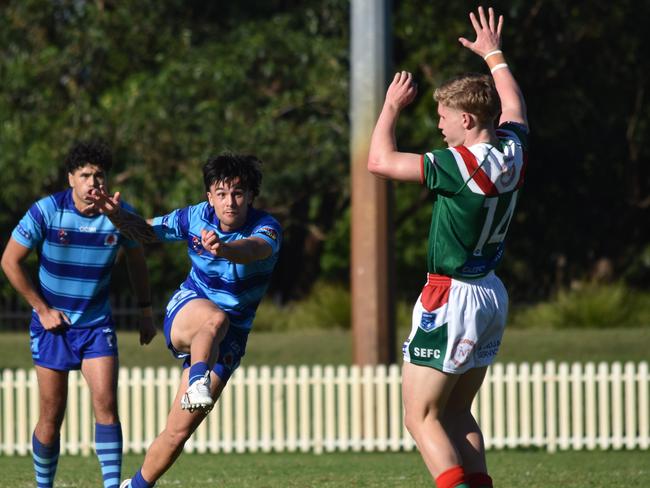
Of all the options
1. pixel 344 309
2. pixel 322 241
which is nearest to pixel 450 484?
pixel 344 309

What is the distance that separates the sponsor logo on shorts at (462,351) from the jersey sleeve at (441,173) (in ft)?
2.10

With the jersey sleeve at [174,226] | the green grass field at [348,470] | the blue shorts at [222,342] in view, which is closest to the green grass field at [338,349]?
the green grass field at [348,470]

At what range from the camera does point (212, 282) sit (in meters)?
6.27

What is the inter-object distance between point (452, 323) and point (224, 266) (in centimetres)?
141

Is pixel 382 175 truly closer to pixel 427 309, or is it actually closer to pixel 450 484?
pixel 427 309

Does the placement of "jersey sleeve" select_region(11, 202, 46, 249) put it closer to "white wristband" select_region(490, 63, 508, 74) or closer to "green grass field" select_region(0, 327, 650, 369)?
"white wristband" select_region(490, 63, 508, 74)

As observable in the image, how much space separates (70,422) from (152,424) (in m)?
0.86

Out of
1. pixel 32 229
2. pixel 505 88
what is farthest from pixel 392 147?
pixel 32 229

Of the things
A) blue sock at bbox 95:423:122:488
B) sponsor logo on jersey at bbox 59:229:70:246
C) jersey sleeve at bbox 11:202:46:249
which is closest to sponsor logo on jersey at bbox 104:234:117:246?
sponsor logo on jersey at bbox 59:229:70:246

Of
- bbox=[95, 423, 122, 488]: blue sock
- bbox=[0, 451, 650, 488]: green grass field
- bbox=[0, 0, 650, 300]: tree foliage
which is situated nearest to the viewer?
bbox=[95, 423, 122, 488]: blue sock

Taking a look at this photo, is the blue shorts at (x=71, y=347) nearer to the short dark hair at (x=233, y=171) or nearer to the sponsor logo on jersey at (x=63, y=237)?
the sponsor logo on jersey at (x=63, y=237)

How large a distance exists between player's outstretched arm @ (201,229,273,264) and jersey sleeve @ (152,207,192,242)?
49 cm

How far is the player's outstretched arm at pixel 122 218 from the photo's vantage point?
6.10 m

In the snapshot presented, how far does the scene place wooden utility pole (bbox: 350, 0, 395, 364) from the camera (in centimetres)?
1243
